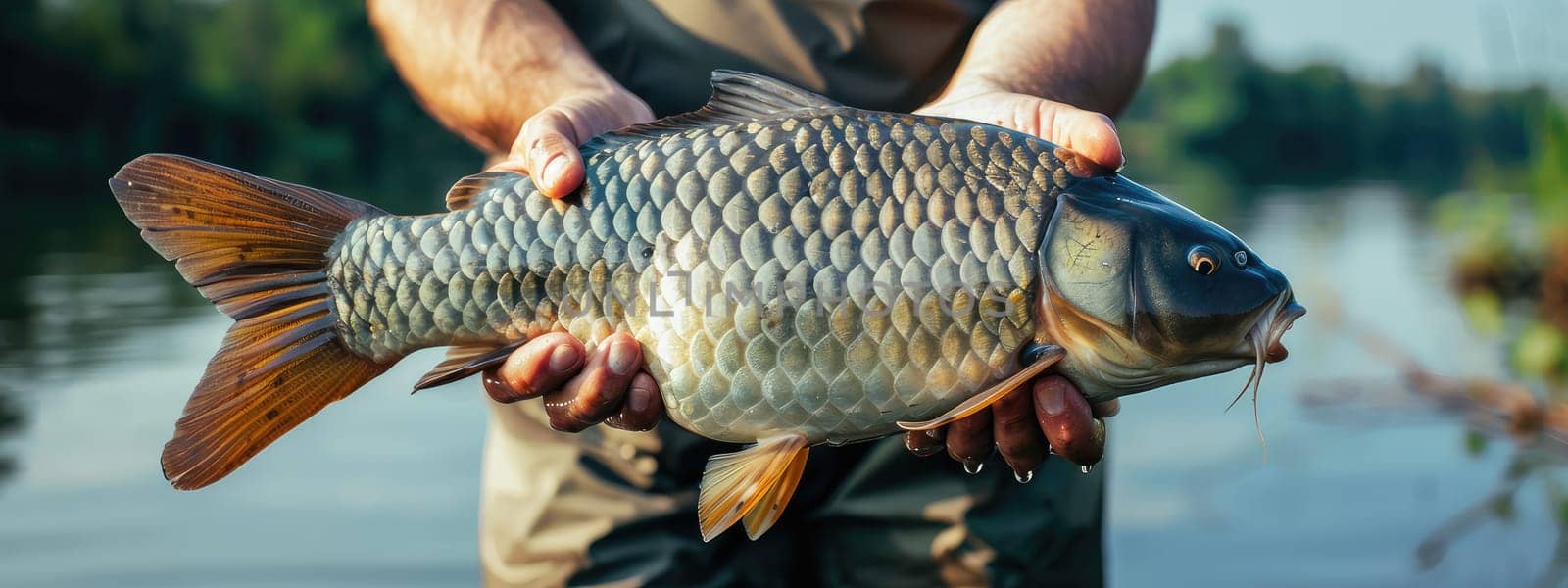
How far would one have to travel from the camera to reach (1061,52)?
2.62m

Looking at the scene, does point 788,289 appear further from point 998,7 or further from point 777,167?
point 998,7

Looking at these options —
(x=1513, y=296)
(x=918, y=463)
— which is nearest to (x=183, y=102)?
(x=1513, y=296)

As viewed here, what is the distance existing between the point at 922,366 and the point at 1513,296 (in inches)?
517

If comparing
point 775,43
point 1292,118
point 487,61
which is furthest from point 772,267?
point 1292,118

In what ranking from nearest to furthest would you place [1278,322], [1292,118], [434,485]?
[1278,322], [434,485], [1292,118]

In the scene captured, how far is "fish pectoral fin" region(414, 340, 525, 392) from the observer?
1969 mm

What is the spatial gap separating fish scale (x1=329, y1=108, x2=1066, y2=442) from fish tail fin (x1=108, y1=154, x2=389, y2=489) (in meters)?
0.08

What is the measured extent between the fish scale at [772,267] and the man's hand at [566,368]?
0.03m

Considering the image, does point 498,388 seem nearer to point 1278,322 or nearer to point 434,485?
point 1278,322

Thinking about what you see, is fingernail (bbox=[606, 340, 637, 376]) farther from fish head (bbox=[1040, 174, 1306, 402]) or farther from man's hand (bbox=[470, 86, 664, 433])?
fish head (bbox=[1040, 174, 1306, 402])

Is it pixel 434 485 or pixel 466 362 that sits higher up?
pixel 466 362

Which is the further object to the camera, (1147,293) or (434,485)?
(434,485)

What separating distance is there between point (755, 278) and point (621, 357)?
0.22 m

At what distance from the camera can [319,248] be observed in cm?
203
